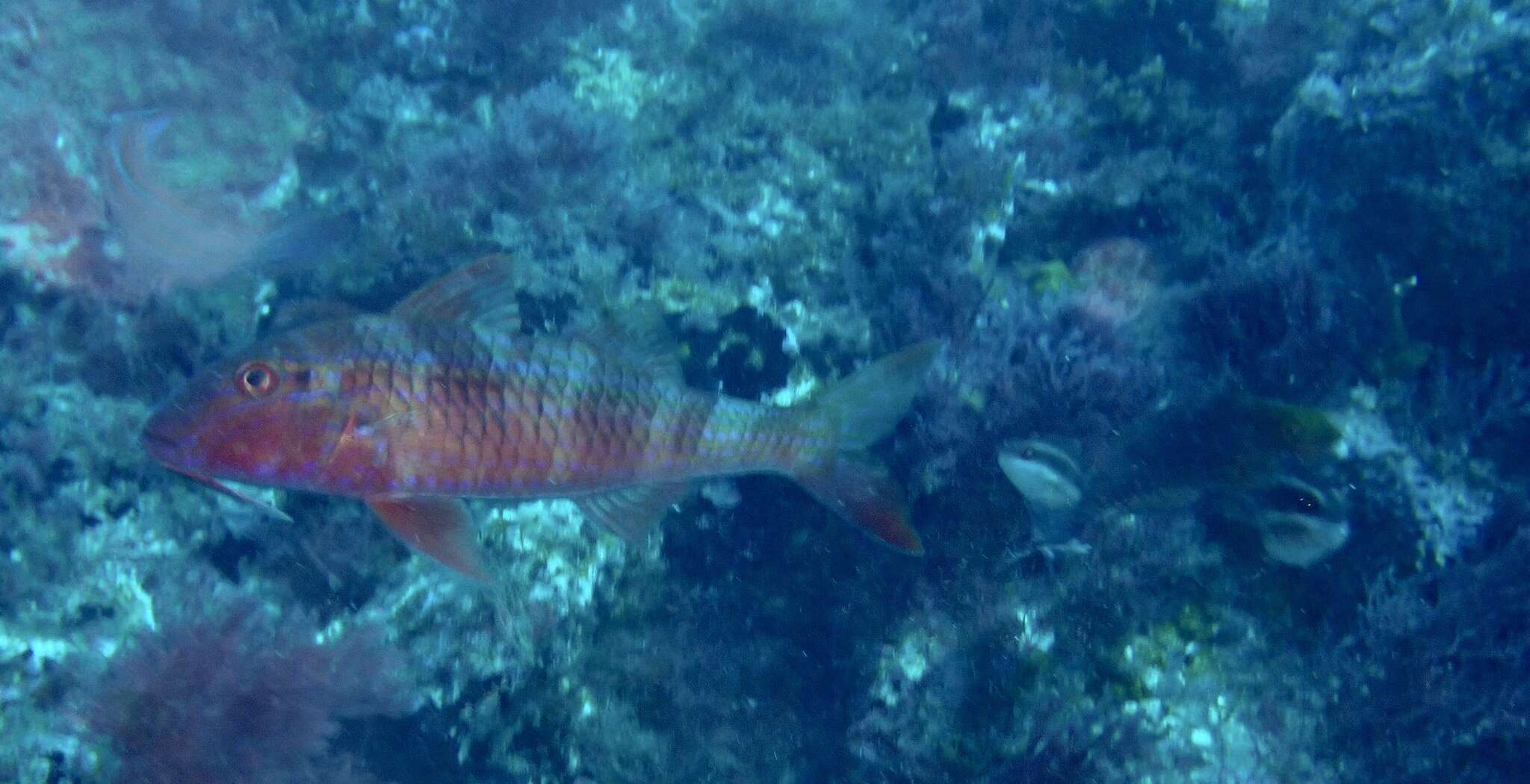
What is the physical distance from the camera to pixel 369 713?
3195 millimetres

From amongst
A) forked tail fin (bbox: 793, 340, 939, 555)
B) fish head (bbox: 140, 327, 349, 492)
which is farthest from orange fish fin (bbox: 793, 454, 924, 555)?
fish head (bbox: 140, 327, 349, 492)

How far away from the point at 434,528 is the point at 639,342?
3.31ft

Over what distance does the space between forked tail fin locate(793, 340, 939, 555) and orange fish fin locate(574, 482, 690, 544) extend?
0.55 metres

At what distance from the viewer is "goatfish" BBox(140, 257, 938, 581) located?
232cm

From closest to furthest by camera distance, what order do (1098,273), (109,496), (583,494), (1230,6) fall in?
(583,494)
(109,496)
(1098,273)
(1230,6)

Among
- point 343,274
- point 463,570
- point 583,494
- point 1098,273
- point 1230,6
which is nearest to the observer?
point 463,570

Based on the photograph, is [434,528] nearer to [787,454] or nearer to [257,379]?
[257,379]

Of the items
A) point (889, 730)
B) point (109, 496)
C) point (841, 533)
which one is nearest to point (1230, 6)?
point (841, 533)

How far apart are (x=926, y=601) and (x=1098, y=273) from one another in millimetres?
2475

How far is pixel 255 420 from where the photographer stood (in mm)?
2301

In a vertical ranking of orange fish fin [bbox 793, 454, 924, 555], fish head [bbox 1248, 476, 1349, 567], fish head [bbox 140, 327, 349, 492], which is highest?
fish head [bbox 1248, 476, 1349, 567]

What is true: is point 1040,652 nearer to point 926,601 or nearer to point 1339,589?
point 926,601

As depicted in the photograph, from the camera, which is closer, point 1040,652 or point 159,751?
point 159,751

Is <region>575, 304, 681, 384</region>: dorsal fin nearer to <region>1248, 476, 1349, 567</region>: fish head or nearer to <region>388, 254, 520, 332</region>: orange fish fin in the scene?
<region>388, 254, 520, 332</region>: orange fish fin
